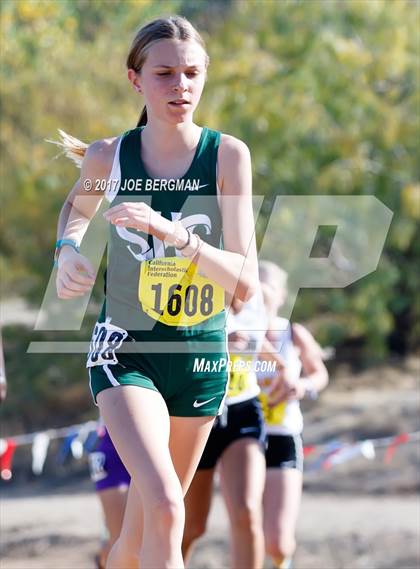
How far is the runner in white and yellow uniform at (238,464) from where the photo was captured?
16.1 feet

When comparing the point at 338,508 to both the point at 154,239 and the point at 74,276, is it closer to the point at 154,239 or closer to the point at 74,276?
the point at 154,239

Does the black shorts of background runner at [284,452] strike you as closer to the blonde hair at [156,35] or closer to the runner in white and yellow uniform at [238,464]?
the runner in white and yellow uniform at [238,464]

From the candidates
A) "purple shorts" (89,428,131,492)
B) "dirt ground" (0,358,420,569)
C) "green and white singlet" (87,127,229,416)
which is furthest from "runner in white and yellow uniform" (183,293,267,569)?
"dirt ground" (0,358,420,569)

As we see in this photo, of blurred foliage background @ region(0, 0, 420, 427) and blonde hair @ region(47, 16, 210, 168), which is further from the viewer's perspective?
blurred foliage background @ region(0, 0, 420, 427)

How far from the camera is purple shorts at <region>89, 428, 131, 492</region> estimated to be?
16.8 feet

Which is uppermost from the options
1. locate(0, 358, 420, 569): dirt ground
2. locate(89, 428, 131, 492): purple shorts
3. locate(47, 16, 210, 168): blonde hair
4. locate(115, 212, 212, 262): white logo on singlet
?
locate(47, 16, 210, 168): blonde hair

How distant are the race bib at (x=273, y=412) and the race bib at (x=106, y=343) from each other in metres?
2.03

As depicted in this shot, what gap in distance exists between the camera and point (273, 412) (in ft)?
17.8

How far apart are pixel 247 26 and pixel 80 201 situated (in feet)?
28.8

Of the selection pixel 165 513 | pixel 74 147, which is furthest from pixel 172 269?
pixel 165 513

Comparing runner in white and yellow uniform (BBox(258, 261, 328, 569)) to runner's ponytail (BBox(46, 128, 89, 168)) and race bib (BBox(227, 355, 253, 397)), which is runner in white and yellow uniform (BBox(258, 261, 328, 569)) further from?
runner's ponytail (BBox(46, 128, 89, 168))

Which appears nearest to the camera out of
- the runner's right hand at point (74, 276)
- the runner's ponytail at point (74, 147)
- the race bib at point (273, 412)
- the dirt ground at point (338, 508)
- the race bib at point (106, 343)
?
the runner's right hand at point (74, 276)

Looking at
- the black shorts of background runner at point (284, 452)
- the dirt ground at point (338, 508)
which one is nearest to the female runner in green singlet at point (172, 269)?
the black shorts of background runner at point (284, 452)

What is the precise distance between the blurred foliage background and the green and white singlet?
6889 millimetres
